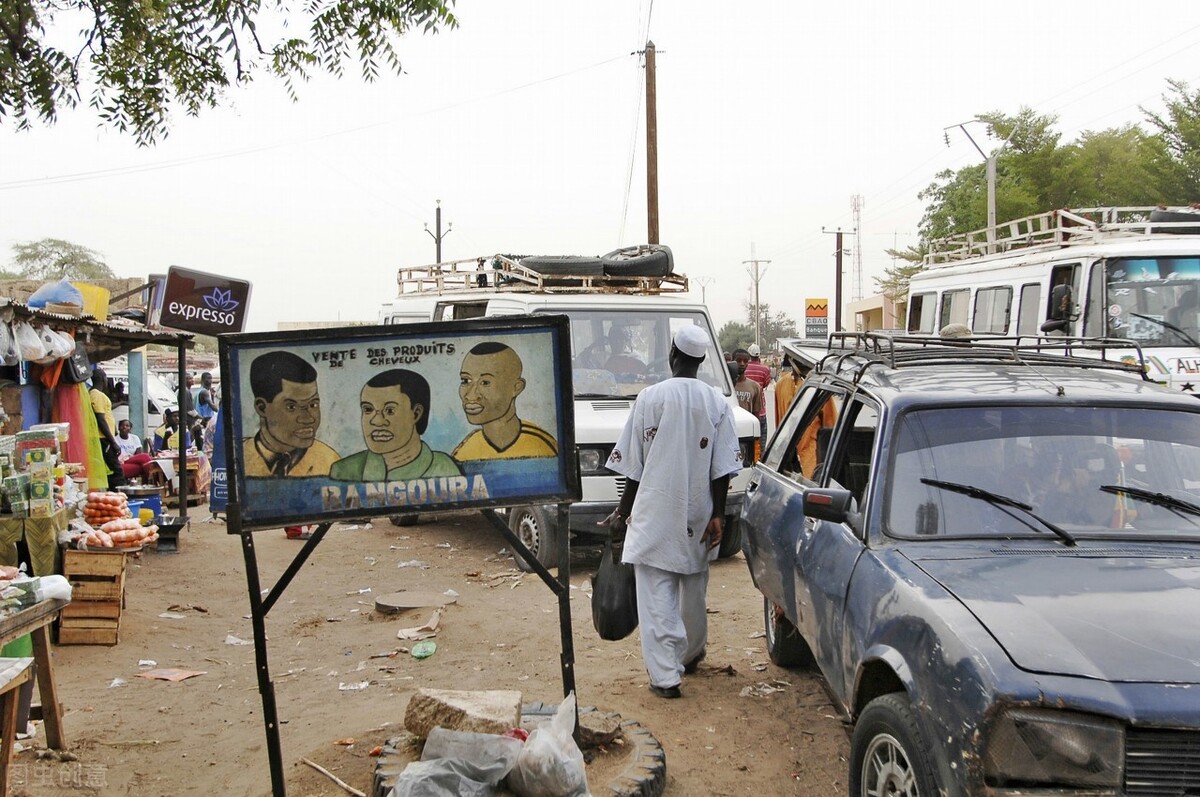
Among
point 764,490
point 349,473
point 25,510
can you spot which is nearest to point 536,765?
point 349,473

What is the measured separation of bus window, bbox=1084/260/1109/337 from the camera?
32.3 feet

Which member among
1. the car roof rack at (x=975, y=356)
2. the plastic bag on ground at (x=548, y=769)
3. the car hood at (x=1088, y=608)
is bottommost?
the plastic bag on ground at (x=548, y=769)

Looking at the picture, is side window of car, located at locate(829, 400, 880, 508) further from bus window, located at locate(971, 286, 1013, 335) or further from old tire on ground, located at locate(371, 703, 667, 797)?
bus window, located at locate(971, 286, 1013, 335)

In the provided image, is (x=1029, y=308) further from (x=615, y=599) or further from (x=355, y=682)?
(x=355, y=682)

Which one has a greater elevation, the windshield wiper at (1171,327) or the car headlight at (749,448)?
the windshield wiper at (1171,327)

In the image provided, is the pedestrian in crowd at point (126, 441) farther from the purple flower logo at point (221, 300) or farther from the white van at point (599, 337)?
the white van at point (599, 337)

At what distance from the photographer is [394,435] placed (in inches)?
157

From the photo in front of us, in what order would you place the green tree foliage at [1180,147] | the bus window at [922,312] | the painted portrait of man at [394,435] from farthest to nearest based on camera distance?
the green tree foliage at [1180,147] < the bus window at [922,312] < the painted portrait of man at [394,435]

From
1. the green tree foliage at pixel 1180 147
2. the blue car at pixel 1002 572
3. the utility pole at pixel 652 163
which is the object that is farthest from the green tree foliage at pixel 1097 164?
the blue car at pixel 1002 572

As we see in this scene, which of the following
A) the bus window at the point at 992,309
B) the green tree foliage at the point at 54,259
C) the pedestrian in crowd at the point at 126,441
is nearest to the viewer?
the bus window at the point at 992,309

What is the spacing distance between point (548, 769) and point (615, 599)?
1.81 metres

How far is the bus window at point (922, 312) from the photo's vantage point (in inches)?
551

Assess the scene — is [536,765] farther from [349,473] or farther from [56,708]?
[56,708]

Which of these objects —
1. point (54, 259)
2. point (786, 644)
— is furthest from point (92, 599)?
point (54, 259)
